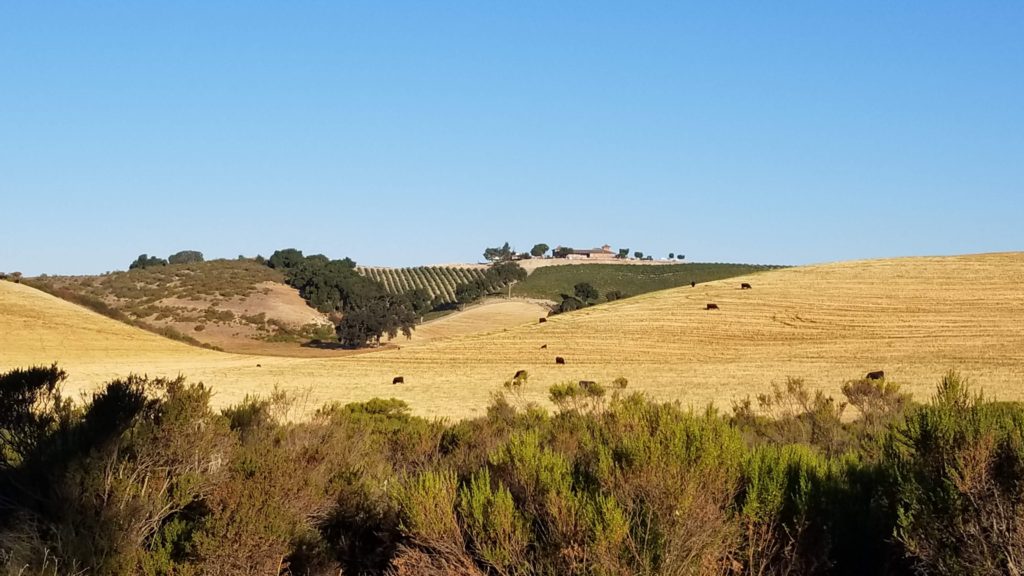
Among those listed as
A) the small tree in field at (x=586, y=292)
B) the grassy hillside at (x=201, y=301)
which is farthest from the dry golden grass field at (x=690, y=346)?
the small tree in field at (x=586, y=292)

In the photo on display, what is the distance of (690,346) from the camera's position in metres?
44.0

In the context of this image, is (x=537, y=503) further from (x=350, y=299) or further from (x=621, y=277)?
(x=621, y=277)

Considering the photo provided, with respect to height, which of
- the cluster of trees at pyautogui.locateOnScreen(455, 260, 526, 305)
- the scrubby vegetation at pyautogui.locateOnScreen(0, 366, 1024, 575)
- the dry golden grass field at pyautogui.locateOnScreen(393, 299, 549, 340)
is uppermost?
the cluster of trees at pyautogui.locateOnScreen(455, 260, 526, 305)

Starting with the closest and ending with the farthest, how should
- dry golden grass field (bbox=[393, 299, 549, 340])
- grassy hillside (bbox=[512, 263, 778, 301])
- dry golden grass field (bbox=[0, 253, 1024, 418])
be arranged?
1. dry golden grass field (bbox=[0, 253, 1024, 418])
2. dry golden grass field (bbox=[393, 299, 549, 340])
3. grassy hillside (bbox=[512, 263, 778, 301])

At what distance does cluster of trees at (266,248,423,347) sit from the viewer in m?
74.2

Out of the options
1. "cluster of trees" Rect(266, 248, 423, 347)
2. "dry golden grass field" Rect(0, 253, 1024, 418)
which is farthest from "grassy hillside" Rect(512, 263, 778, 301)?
"dry golden grass field" Rect(0, 253, 1024, 418)

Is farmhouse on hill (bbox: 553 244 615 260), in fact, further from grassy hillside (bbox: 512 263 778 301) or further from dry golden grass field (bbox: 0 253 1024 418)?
dry golden grass field (bbox: 0 253 1024 418)

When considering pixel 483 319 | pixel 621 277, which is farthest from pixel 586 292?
pixel 621 277

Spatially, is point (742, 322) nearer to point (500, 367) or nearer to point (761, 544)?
point (500, 367)

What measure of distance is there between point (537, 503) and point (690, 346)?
3807 centimetres

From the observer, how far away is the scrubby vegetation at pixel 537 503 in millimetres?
6172

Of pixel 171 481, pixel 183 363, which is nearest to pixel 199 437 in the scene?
pixel 171 481

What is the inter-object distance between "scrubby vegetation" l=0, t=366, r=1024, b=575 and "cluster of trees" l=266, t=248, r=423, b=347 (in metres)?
63.7

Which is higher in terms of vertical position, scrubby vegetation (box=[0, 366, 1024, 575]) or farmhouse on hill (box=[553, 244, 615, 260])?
farmhouse on hill (box=[553, 244, 615, 260])
